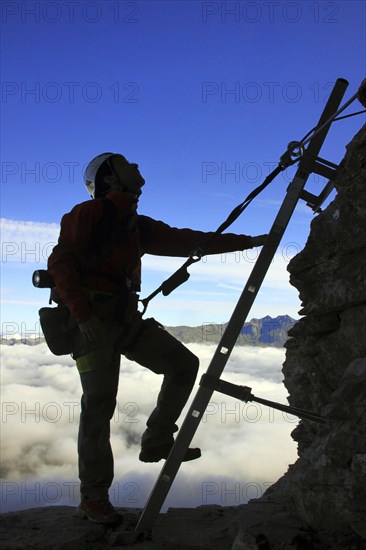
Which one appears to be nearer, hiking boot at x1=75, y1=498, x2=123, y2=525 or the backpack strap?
hiking boot at x1=75, y1=498, x2=123, y2=525

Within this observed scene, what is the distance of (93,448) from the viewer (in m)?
6.15

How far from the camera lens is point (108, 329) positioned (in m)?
6.31

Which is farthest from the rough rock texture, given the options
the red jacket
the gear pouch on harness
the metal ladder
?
the gear pouch on harness

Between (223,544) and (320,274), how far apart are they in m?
3.36

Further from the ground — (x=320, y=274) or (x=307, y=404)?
(x=320, y=274)

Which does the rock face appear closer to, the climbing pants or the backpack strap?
Answer: the climbing pants

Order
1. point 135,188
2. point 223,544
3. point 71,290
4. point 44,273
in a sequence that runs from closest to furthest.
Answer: point 223,544 < point 71,290 < point 44,273 < point 135,188

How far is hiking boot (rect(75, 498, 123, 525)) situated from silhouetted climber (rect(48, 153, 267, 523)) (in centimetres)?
1

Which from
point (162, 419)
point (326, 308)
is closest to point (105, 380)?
point (162, 419)

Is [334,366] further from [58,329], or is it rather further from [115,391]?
[58,329]

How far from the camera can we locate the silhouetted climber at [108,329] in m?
6.12

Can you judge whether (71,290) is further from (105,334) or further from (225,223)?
(225,223)

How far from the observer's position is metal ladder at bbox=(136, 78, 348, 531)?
5512 millimetres

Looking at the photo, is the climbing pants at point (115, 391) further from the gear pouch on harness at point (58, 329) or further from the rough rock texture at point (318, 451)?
the rough rock texture at point (318, 451)
